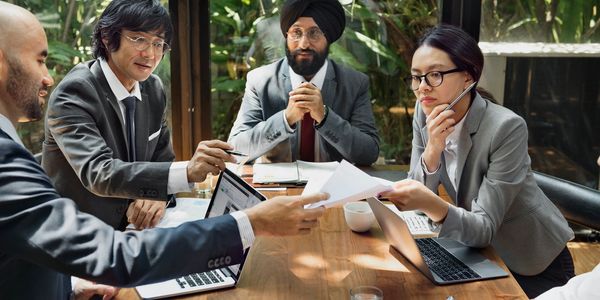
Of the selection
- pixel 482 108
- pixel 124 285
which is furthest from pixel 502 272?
pixel 124 285

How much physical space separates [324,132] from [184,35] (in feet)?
4.13

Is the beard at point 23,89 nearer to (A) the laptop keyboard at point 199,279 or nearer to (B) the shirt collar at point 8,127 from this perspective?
(B) the shirt collar at point 8,127

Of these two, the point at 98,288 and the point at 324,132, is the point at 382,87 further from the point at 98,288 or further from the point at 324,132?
the point at 98,288

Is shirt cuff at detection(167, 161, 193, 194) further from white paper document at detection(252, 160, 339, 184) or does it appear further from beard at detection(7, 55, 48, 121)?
beard at detection(7, 55, 48, 121)

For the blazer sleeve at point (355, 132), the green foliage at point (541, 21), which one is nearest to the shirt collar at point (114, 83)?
the blazer sleeve at point (355, 132)

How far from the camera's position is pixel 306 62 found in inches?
127

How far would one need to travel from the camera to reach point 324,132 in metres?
2.99

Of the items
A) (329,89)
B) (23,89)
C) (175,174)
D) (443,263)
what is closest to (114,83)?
(175,174)

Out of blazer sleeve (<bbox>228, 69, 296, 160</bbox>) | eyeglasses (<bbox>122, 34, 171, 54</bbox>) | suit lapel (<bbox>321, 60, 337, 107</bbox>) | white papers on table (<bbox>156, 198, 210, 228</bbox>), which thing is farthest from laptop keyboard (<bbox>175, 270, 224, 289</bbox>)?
suit lapel (<bbox>321, 60, 337, 107</bbox>)

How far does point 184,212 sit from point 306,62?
1.28 m

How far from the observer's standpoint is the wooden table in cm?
Result: 166

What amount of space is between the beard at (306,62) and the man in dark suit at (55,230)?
1722 mm

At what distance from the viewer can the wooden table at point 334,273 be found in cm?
166

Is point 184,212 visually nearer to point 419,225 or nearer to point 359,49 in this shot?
point 419,225
